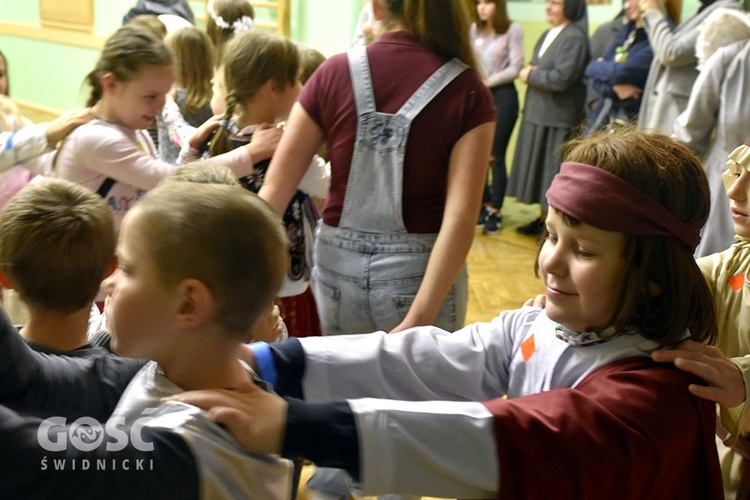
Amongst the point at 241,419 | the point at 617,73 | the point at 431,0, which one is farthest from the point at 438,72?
the point at 617,73

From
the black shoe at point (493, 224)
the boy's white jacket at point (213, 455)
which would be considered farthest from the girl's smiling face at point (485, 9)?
the boy's white jacket at point (213, 455)

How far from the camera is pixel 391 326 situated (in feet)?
6.05

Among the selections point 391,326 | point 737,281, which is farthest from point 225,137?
point 737,281

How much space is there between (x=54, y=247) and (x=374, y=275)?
0.71 meters

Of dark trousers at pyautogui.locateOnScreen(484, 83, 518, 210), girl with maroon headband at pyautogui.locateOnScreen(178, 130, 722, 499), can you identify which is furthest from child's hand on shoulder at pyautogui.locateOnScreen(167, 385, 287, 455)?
dark trousers at pyautogui.locateOnScreen(484, 83, 518, 210)

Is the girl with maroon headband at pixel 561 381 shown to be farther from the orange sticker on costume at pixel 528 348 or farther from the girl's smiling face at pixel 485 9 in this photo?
the girl's smiling face at pixel 485 9

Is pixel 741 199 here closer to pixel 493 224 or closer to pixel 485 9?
pixel 493 224

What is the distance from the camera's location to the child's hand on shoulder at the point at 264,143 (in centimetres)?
228

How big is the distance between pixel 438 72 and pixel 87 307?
2.94 feet

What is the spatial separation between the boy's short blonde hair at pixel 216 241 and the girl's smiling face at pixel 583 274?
0.42 meters

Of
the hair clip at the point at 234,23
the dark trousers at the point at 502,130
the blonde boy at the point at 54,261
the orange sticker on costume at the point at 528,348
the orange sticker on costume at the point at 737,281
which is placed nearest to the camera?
the orange sticker on costume at the point at 528,348

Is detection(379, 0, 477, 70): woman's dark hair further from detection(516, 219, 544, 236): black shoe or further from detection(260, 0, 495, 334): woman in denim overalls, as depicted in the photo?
detection(516, 219, 544, 236): black shoe

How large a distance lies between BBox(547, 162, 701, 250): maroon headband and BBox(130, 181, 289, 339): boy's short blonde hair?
0.44 meters

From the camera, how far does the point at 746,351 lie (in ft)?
5.01
